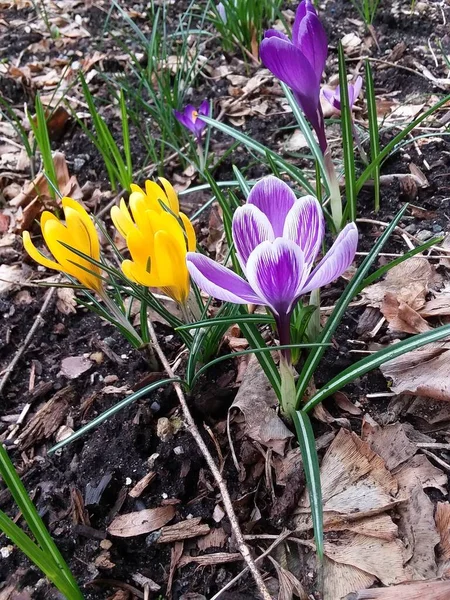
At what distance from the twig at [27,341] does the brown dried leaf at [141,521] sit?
63 centimetres

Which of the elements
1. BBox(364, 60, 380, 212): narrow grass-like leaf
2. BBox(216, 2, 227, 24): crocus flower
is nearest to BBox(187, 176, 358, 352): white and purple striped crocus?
BBox(364, 60, 380, 212): narrow grass-like leaf

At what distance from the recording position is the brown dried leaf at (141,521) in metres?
1.13

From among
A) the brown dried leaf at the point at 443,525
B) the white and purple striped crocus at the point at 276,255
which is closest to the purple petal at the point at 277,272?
the white and purple striped crocus at the point at 276,255

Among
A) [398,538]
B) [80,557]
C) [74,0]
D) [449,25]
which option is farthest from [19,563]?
[74,0]

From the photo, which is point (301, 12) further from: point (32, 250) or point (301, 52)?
point (32, 250)

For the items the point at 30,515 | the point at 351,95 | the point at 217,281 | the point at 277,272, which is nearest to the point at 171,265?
the point at 217,281

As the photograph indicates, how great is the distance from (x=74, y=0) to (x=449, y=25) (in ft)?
8.76

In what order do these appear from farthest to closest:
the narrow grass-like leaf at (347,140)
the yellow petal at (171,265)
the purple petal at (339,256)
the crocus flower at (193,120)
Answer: the crocus flower at (193,120) < the narrow grass-like leaf at (347,140) < the yellow petal at (171,265) < the purple petal at (339,256)

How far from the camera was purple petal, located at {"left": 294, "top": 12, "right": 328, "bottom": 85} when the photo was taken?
115cm

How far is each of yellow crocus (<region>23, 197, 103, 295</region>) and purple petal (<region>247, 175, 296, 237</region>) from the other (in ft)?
1.31

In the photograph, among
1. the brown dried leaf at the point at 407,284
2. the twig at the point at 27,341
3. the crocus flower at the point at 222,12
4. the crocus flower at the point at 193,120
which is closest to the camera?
the brown dried leaf at the point at 407,284

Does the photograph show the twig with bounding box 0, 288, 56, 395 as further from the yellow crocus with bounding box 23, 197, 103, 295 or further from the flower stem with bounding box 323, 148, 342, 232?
the flower stem with bounding box 323, 148, 342, 232

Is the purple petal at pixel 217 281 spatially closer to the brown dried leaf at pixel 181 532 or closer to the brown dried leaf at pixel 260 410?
the brown dried leaf at pixel 260 410

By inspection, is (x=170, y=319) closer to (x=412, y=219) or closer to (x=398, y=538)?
(x=398, y=538)
